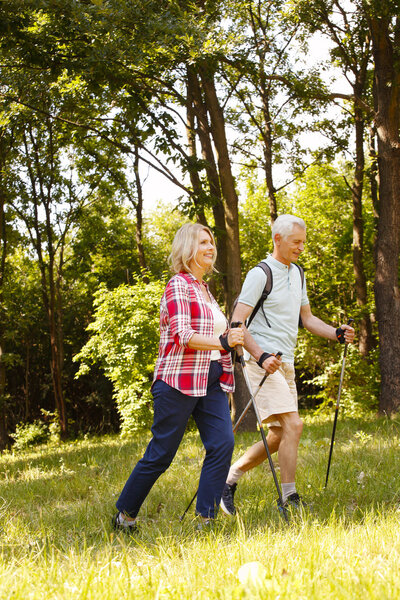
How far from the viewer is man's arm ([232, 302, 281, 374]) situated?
3861mm

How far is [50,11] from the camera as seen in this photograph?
24.4ft

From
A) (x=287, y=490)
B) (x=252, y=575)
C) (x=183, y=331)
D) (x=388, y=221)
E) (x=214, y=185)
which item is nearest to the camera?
(x=252, y=575)

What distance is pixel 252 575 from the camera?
2186mm

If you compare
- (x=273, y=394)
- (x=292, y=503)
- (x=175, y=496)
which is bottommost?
(x=175, y=496)

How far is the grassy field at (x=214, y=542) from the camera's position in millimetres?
2287

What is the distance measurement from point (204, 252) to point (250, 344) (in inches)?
26.8

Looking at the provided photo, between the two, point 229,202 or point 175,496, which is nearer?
point 175,496

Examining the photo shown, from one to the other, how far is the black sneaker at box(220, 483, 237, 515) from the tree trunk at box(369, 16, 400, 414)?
6411mm

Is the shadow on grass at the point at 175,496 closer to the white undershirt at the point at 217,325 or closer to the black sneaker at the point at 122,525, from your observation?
the black sneaker at the point at 122,525

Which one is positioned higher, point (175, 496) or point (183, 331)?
point (183, 331)

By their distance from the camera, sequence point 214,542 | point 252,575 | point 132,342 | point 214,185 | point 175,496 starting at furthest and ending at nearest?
point 132,342 → point 214,185 → point 175,496 → point 214,542 → point 252,575

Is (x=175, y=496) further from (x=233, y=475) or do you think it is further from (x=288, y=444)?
(x=288, y=444)

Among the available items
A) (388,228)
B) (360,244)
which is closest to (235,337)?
(388,228)

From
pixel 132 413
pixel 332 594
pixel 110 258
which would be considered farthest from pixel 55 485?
pixel 110 258
